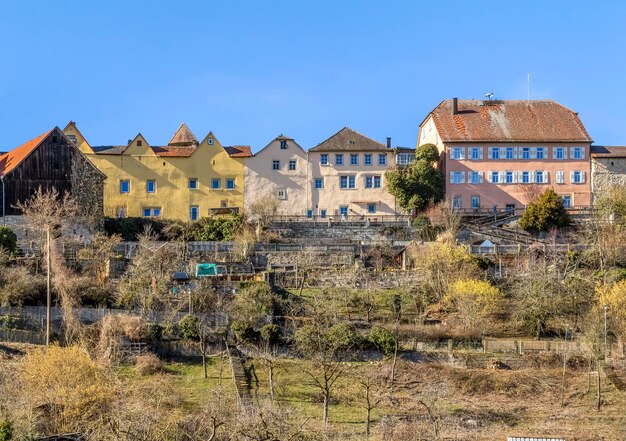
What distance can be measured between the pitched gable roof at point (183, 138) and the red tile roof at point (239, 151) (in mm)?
2662

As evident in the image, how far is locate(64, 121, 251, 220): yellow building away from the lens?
217 ft

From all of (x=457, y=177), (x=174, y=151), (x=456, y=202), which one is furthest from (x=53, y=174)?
(x=457, y=177)

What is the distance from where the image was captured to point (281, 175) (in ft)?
222

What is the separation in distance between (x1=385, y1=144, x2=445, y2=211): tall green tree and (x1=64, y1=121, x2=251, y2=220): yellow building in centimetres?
936

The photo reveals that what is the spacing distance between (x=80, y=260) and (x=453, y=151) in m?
25.8

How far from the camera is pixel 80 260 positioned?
170 ft

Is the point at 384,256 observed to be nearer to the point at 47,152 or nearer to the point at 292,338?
the point at 292,338

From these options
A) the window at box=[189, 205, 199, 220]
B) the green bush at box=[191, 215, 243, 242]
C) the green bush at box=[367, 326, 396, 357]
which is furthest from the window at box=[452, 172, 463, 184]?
the green bush at box=[367, 326, 396, 357]

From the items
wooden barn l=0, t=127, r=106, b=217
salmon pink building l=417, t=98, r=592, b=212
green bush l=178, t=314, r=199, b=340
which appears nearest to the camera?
green bush l=178, t=314, r=199, b=340

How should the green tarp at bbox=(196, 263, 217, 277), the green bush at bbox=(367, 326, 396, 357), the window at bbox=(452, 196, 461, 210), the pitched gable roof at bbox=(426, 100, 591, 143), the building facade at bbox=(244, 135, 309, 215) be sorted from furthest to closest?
1. the pitched gable roof at bbox=(426, 100, 591, 143)
2. the building facade at bbox=(244, 135, 309, 215)
3. the window at bbox=(452, 196, 461, 210)
4. the green tarp at bbox=(196, 263, 217, 277)
5. the green bush at bbox=(367, 326, 396, 357)

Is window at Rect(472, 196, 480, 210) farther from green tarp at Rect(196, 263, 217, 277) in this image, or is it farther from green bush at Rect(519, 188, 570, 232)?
green tarp at Rect(196, 263, 217, 277)

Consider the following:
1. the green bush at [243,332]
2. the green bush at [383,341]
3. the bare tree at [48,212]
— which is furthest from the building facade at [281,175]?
the green bush at [383,341]

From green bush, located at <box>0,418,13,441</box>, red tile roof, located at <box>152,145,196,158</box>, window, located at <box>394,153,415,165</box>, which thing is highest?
red tile roof, located at <box>152,145,196,158</box>

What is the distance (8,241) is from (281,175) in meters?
20.6
